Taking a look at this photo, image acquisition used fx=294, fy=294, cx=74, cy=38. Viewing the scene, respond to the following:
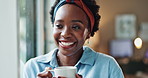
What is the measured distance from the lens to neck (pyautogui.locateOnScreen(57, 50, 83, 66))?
1068 millimetres

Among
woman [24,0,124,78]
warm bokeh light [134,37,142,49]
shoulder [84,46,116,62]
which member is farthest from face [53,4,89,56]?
warm bokeh light [134,37,142,49]

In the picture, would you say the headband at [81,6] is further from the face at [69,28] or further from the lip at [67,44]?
the lip at [67,44]

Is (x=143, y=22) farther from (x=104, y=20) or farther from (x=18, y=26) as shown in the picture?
(x=18, y=26)

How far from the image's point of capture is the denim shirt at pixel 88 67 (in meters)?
1.04

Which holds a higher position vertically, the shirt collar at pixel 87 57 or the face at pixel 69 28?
the face at pixel 69 28

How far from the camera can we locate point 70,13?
0.98 meters

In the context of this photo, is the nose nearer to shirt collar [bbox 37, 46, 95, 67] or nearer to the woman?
the woman

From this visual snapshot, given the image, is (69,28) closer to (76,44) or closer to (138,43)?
(76,44)

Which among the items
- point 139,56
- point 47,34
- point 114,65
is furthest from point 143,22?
point 114,65

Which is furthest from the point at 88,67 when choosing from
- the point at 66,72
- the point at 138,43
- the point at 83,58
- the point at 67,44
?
the point at 138,43

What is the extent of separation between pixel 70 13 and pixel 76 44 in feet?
0.35

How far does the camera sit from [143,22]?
522cm

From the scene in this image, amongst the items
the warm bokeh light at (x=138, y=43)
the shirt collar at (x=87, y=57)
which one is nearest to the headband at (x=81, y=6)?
the shirt collar at (x=87, y=57)

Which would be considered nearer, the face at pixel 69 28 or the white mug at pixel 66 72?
the white mug at pixel 66 72
